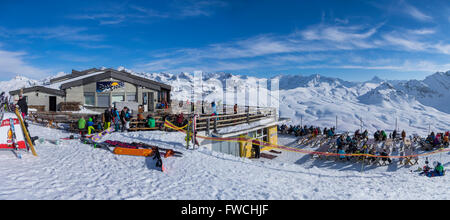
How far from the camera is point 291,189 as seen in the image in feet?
26.8

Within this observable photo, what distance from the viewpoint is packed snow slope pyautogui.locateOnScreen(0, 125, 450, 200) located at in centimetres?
658

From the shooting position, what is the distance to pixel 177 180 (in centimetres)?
811

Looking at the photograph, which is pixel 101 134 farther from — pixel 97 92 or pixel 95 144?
pixel 97 92

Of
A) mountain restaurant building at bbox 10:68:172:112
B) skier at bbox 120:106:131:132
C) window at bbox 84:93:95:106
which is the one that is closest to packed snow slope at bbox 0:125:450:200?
skier at bbox 120:106:131:132

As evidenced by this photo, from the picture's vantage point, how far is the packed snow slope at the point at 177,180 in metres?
6.58

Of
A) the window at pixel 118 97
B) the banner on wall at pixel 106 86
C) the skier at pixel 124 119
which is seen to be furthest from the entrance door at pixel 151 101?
the skier at pixel 124 119

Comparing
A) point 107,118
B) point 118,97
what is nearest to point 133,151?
point 107,118

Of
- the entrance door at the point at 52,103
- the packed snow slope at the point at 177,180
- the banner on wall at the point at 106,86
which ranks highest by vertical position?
the banner on wall at the point at 106,86

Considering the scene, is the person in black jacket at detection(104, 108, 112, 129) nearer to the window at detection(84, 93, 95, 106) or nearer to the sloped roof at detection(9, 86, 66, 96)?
the window at detection(84, 93, 95, 106)

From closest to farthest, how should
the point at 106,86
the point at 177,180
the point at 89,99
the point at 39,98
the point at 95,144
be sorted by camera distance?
the point at 177,180 < the point at 95,144 < the point at 106,86 < the point at 89,99 < the point at 39,98

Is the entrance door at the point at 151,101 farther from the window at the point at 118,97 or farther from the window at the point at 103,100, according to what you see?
the window at the point at 103,100
